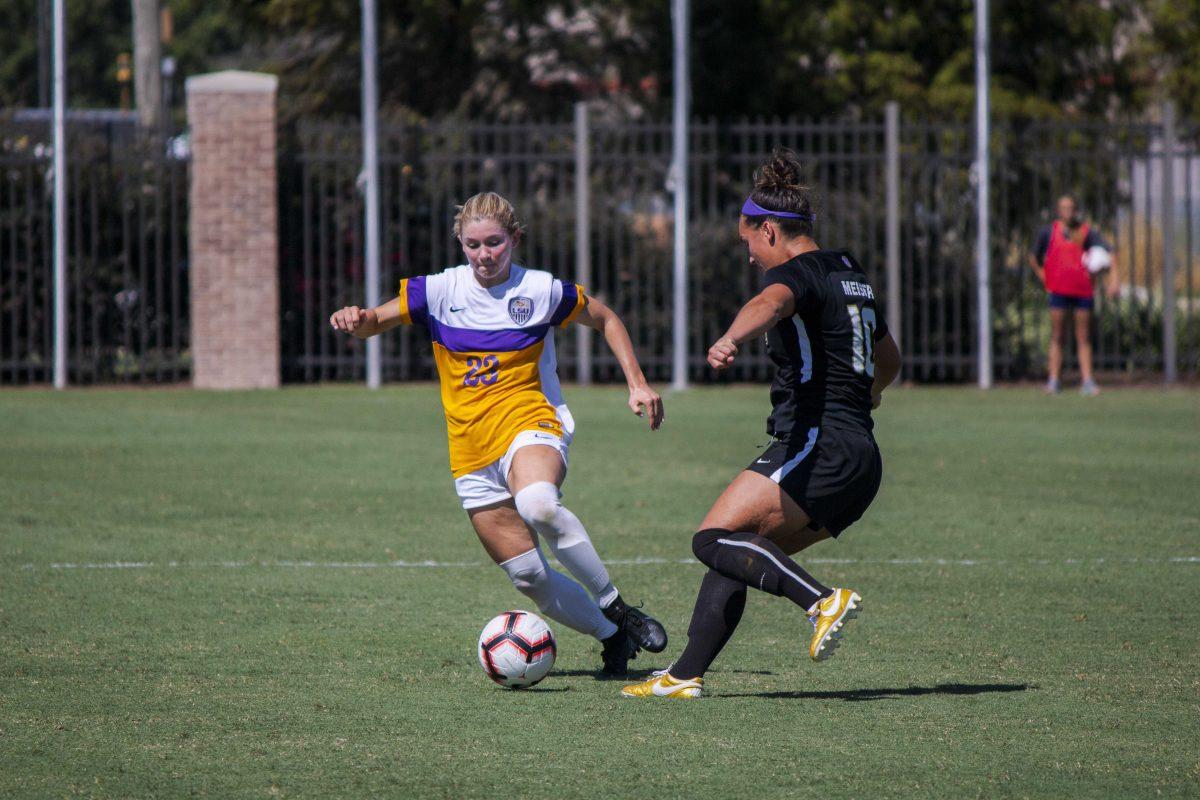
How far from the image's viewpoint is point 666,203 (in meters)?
21.6

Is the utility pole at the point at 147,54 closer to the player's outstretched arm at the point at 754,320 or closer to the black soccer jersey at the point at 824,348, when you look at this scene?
the black soccer jersey at the point at 824,348

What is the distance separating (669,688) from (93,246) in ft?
50.6

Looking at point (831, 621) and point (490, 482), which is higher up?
point (490, 482)

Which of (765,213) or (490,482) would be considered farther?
(490,482)

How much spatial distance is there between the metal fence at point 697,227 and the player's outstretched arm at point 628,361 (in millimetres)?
13628

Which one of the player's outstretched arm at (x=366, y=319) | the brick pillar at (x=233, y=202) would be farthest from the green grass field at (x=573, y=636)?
Answer: the brick pillar at (x=233, y=202)

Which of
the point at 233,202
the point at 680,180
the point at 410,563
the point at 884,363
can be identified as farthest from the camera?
the point at 680,180

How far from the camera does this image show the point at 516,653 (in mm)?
6039

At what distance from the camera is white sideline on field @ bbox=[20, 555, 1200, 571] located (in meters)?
8.76

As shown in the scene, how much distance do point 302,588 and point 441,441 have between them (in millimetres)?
6615

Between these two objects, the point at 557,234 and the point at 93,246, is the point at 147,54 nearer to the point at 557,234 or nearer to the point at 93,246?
the point at 93,246

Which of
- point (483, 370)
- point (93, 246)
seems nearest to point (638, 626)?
point (483, 370)

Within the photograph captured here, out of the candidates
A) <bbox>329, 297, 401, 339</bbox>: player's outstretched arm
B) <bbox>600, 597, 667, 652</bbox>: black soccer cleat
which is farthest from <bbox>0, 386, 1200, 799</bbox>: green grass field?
<bbox>329, 297, 401, 339</bbox>: player's outstretched arm

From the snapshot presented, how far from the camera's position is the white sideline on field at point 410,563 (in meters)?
8.76
